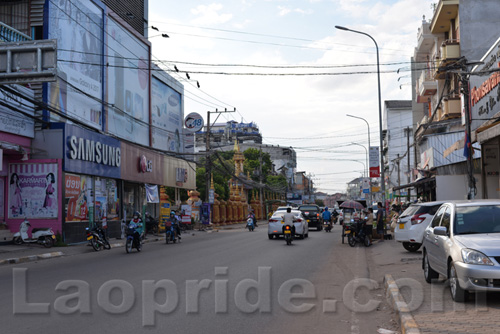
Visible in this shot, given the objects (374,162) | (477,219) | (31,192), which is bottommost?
(477,219)

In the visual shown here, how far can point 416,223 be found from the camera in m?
18.2

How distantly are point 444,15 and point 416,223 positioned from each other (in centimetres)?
2042

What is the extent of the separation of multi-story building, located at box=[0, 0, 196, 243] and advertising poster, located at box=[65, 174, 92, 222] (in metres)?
0.05

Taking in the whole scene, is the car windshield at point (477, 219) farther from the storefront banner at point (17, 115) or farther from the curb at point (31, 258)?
the storefront banner at point (17, 115)

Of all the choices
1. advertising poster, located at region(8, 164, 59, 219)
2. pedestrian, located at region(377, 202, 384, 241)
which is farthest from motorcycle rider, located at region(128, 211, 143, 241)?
pedestrian, located at region(377, 202, 384, 241)

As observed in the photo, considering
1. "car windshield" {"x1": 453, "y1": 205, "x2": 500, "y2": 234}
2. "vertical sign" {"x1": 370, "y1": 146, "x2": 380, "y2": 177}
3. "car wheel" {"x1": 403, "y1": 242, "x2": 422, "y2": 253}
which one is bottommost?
"car wheel" {"x1": 403, "y1": 242, "x2": 422, "y2": 253}

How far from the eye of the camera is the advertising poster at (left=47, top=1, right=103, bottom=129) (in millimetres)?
26016

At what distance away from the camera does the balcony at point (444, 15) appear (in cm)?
3266

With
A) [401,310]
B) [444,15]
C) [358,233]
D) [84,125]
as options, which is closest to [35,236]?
[84,125]

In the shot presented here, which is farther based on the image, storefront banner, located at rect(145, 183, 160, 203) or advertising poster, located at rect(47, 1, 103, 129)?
storefront banner, located at rect(145, 183, 160, 203)

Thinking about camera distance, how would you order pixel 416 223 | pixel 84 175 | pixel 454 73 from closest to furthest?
1. pixel 416 223
2. pixel 84 175
3. pixel 454 73

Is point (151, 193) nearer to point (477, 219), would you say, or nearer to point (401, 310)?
point (477, 219)

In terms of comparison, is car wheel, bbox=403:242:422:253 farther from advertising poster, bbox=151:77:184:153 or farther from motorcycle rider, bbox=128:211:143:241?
advertising poster, bbox=151:77:184:153

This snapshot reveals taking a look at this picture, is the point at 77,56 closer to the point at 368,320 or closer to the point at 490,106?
the point at 490,106
